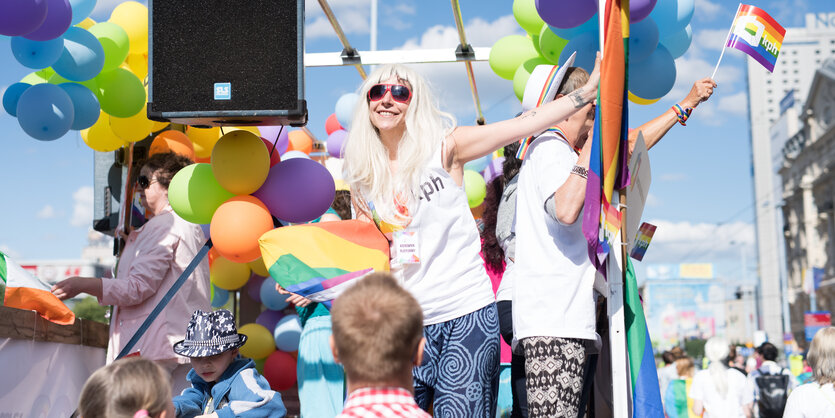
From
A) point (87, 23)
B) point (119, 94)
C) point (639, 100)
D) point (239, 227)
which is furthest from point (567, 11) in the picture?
point (87, 23)

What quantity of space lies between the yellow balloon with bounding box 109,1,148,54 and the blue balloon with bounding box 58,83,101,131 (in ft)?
2.18

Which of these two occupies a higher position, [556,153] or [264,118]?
[264,118]

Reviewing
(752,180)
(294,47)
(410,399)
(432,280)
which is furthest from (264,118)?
(752,180)

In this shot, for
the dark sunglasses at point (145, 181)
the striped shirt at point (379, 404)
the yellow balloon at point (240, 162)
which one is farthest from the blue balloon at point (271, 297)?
the striped shirt at point (379, 404)

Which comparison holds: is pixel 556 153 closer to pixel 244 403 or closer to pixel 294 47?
pixel 294 47

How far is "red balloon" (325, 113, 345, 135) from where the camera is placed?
879 centimetres

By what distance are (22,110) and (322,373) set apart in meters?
2.27

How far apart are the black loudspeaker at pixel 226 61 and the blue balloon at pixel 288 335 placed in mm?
3042

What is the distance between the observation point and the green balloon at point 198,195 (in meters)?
4.06

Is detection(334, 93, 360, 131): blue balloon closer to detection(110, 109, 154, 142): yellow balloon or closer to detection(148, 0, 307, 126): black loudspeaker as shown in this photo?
detection(110, 109, 154, 142): yellow balloon

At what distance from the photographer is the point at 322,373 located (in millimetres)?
A: 4402

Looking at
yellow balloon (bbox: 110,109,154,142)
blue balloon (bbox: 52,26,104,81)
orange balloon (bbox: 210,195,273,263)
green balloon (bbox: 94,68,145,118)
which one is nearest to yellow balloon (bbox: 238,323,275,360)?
yellow balloon (bbox: 110,109,154,142)

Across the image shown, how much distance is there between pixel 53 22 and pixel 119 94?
899mm

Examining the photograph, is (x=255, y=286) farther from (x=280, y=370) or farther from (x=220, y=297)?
(x=280, y=370)
